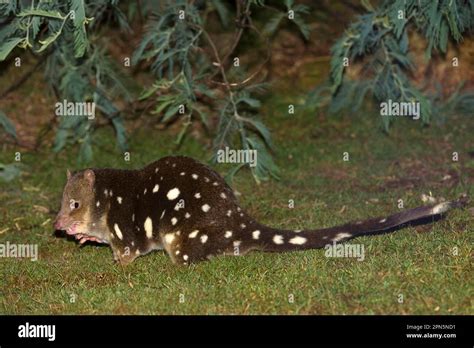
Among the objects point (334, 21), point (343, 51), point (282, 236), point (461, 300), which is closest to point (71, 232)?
point (282, 236)

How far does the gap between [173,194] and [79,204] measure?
3.54ft

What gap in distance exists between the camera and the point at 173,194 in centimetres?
862

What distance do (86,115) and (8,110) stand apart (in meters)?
2.52

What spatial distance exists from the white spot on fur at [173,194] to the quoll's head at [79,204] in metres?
0.90

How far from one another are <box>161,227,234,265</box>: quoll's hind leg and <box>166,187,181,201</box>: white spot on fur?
0.36m

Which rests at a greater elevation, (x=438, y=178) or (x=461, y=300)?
(x=438, y=178)

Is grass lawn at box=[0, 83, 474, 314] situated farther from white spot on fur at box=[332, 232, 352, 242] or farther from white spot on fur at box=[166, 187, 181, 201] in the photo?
white spot on fur at box=[166, 187, 181, 201]

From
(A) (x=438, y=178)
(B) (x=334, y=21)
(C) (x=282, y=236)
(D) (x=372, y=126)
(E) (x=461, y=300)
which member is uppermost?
(B) (x=334, y=21)

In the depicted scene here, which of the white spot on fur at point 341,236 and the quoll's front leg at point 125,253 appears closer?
the white spot on fur at point 341,236

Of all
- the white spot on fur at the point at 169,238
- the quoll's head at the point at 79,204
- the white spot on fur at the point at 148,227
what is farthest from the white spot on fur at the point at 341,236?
the quoll's head at the point at 79,204

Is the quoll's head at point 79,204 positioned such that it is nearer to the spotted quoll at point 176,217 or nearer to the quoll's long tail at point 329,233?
the spotted quoll at point 176,217

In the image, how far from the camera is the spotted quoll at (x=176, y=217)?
8406mm

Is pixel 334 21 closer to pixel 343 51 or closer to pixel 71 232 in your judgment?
pixel 343 51

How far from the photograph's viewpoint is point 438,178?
11.5 meters
